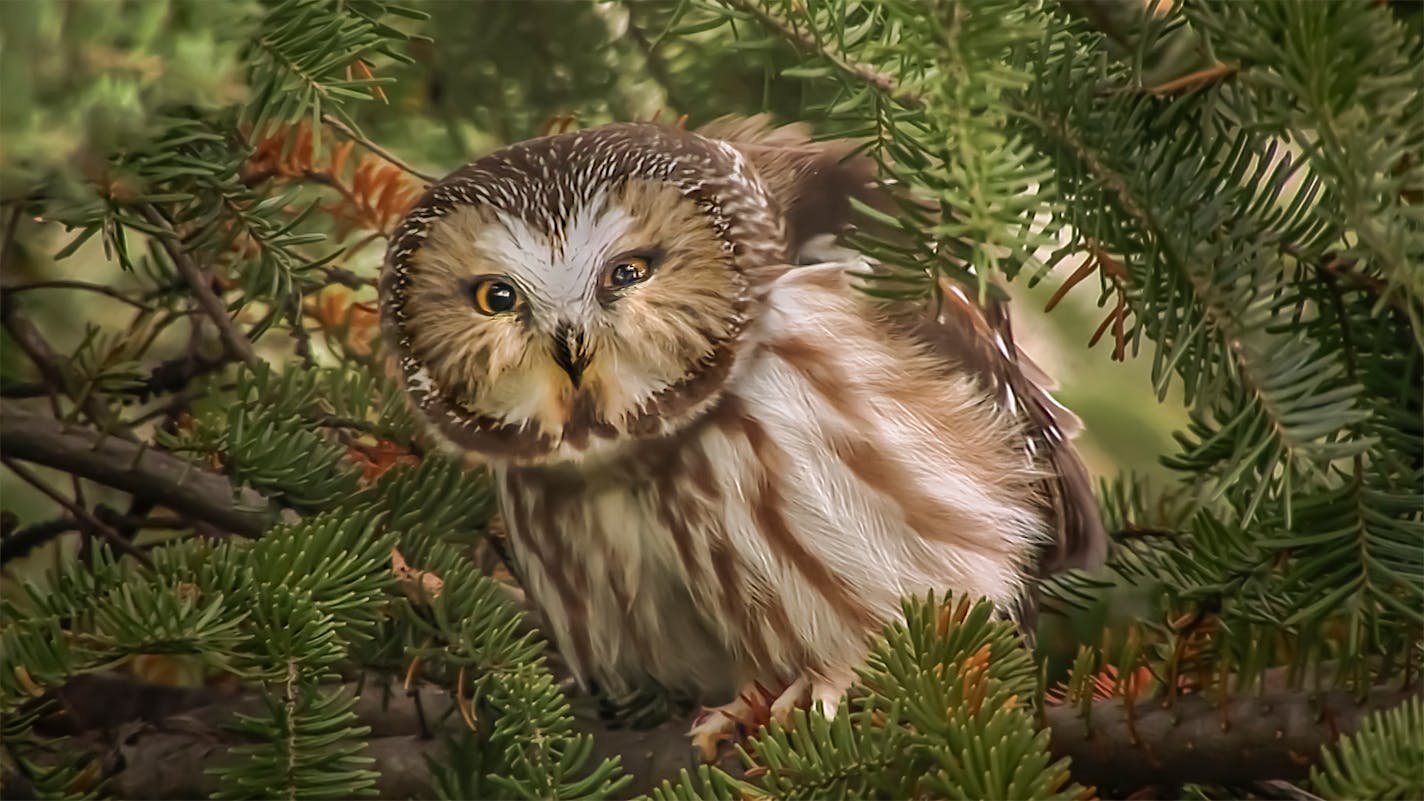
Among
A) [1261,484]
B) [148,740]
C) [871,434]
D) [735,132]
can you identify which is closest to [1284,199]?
[1261,484]

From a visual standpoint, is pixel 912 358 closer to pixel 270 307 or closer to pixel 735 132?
pixel 735 132

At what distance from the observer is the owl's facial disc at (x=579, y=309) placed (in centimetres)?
73

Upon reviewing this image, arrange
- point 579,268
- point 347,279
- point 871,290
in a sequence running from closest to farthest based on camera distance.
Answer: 1. point 871,290
2. point 579,268
3. point 347,279

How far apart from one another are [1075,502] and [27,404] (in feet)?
1.88

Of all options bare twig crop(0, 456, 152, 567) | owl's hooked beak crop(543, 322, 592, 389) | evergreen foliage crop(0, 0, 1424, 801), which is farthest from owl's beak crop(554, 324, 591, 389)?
bare twig crop(0, 456, 152, 567)

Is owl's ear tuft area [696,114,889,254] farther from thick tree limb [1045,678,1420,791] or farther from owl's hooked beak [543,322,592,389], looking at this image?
thick tree limb [1045,678,1420,791]

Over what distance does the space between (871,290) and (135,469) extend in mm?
397

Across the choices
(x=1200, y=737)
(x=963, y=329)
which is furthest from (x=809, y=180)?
(x=1200, y=737)

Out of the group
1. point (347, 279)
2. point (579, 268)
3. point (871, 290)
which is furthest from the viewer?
point (347, 279)

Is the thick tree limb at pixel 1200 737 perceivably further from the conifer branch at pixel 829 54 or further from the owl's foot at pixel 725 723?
the conifer branch at pixel 829 54

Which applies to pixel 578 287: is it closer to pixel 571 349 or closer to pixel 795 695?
pixel 571 349

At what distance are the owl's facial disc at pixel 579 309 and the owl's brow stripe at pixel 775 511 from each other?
0.09 feet

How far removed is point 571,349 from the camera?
28.8 inches

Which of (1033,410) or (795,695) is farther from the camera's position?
(1033,410)
